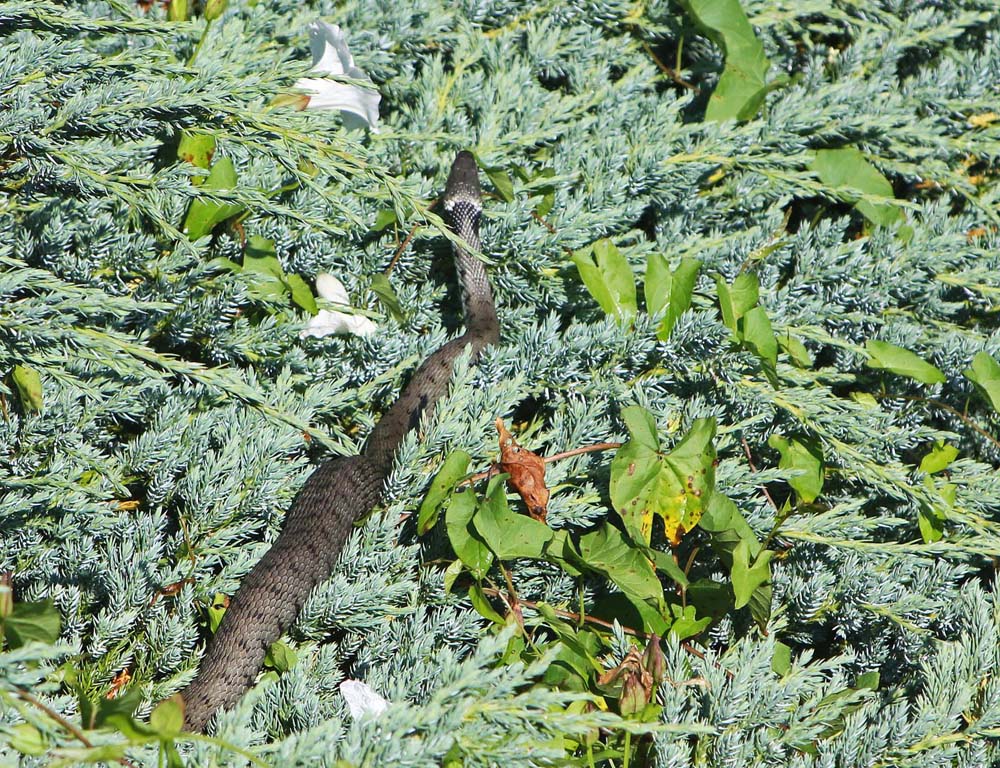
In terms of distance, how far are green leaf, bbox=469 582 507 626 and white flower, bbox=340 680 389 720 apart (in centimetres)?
29

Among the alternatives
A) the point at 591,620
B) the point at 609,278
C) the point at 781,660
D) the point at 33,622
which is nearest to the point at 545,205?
the point at 609,278

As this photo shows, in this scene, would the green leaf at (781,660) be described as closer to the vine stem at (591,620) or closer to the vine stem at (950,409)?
the vine stem at (591,620)

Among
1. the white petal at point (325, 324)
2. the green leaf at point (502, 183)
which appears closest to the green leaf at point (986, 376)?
the green leaf at point (502, 183)

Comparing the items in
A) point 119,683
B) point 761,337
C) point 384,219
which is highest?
point 384,219

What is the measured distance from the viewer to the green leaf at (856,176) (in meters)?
2.60

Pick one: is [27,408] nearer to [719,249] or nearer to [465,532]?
[465,532]

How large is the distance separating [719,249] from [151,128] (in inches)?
57.9

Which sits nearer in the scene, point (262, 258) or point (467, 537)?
point (467, 537)

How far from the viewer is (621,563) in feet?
6.07

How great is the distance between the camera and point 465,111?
2719 millimetres

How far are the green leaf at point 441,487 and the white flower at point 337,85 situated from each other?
106cm

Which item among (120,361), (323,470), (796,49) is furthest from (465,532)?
(796,49)

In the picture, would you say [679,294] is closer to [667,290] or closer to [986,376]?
[667,290]

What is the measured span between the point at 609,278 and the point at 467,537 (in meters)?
0.80
